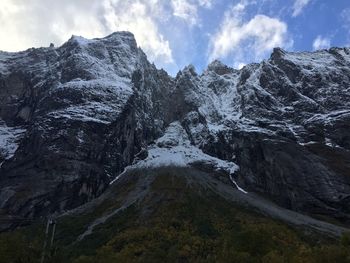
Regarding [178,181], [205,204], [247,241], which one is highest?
[178,181]

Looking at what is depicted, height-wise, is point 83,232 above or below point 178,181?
below

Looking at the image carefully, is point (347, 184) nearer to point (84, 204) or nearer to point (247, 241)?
point (84, 204)

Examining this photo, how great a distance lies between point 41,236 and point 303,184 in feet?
327

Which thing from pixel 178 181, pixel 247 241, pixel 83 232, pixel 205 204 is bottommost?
pixel 247 241

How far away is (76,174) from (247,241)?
130 meters

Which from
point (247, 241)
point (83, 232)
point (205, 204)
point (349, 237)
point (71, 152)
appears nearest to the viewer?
point (247, 241)

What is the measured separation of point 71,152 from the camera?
19750cm

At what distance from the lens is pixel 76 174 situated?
620 feet

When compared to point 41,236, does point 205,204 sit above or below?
above

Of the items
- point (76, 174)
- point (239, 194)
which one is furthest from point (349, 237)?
point (76, 174)

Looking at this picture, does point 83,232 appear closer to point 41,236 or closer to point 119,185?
point 41,236

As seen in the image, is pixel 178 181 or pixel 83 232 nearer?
pixel 83 232

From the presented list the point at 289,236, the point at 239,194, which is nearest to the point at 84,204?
the point at 239,194

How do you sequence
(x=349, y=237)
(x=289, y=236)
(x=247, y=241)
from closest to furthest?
1. (x=247, y=241)
2. (x=349, y=237)
3. (x=289, y=236)
